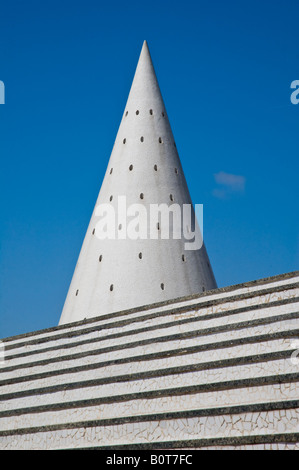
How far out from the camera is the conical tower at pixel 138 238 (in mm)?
15742

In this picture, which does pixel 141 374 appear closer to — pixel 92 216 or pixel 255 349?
pixel 255 349

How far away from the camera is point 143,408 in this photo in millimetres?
7461

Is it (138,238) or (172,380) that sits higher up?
(138,238)

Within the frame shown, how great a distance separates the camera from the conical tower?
51.6 feet

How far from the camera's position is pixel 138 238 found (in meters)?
16.2

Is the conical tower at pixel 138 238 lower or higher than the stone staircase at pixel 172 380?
higher

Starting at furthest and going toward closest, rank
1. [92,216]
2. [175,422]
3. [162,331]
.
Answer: [92,216]
[162,331]
[175,422]

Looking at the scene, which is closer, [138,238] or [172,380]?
[172,380]

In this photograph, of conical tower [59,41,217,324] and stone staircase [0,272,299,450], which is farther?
conical tower [59,41,217,324]

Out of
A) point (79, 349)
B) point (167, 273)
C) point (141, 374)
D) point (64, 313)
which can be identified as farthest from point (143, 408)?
point (64, 313)

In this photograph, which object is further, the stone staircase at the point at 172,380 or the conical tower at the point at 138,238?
the conical tower at the point at 138,238

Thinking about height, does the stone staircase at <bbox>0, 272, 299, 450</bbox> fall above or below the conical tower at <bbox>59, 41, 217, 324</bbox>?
below
